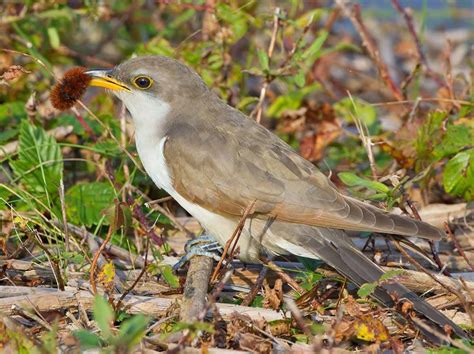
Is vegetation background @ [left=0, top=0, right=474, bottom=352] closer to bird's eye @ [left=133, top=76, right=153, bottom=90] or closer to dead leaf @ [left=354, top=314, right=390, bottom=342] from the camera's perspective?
dead leaf @ [left=354, top=314, right=390, bottom=342]

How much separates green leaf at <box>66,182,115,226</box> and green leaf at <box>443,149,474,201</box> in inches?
87.3

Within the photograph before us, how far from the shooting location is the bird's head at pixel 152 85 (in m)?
5.43

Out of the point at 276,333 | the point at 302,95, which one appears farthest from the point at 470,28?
the point at 276,333

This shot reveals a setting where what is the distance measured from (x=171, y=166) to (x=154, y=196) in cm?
119

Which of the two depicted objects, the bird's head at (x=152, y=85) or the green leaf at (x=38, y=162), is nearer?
the bird's head at (x=152, y=85)

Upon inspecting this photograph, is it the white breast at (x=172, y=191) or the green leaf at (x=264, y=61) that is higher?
the green leaf at (x=264, y=61)

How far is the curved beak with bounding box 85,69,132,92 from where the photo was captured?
18.0 ft

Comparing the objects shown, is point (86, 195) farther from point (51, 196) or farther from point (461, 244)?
point (461, 244)

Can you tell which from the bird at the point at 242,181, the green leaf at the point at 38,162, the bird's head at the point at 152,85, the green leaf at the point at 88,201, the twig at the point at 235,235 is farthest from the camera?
the green leaf at the point at 38,162

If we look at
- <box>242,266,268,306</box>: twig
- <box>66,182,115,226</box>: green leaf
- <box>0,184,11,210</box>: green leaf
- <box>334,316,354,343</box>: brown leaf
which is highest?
<box>0,184,11,210</box>: green leaf

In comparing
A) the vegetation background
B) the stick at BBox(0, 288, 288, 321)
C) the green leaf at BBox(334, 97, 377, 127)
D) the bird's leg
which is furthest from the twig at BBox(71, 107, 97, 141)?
the green leaf at BBox(334, 97, 377, 127)

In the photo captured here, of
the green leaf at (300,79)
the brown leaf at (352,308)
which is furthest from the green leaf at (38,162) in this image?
the brown leaf at (352,308)

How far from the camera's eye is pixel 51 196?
226 inches

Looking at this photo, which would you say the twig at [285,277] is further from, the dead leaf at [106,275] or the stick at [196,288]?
the dead leaf at [106,275]
